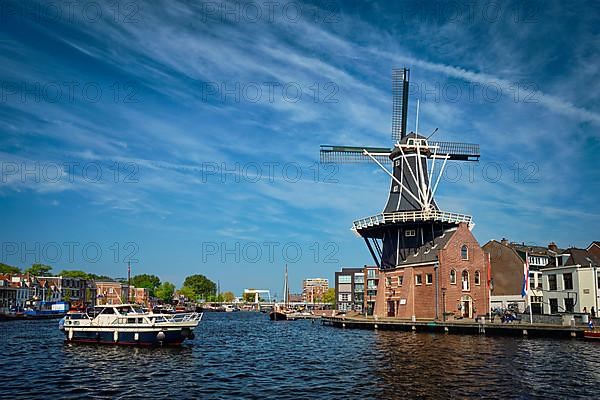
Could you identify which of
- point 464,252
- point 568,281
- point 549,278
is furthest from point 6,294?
point 568,281

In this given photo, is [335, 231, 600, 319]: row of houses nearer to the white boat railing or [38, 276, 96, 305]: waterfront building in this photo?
the white boat railing

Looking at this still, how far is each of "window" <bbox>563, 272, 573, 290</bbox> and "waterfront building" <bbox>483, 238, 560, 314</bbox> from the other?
1300 centimetres

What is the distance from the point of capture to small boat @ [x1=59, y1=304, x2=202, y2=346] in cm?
4762

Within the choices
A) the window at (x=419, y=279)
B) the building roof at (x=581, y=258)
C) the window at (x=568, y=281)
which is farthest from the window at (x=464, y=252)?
the building roof at (x=581, y=258)

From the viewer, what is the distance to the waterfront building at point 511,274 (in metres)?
92.6

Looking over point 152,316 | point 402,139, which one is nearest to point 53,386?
point 152,316

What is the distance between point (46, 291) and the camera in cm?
16012

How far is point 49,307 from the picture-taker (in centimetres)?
15275

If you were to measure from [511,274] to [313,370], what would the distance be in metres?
67.9

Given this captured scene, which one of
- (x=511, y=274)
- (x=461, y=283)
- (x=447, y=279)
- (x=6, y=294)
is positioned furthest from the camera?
(x=6, y=294)

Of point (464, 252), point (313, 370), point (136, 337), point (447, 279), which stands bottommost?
point (313, 370)

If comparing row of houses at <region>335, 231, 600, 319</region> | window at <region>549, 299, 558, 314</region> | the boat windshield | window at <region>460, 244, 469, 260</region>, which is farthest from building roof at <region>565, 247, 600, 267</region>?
the boat windshield

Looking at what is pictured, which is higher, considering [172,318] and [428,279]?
[428,279]

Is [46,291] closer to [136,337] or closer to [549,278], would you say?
[136,337]
